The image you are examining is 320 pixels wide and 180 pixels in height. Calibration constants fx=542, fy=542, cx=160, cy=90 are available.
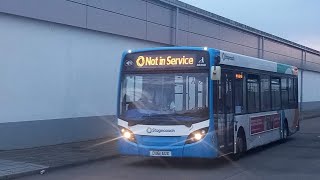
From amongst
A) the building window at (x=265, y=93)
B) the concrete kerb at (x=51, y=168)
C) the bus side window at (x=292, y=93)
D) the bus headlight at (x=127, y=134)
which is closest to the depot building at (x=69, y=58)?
the bus headlight at (x=127, y=134)

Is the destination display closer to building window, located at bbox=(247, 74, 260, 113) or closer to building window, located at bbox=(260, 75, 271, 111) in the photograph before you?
building window, located at bbox=(247, 74, 260, 113)

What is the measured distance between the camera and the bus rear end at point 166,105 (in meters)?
12.8

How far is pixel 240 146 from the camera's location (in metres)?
15.0

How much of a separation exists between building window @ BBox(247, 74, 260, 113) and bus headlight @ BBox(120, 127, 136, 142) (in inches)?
165

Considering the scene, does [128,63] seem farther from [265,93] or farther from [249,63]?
[265,93]

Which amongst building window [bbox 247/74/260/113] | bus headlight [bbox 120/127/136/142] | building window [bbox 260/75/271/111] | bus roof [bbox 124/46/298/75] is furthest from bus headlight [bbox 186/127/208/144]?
building window [bbox 260/75/271/111]

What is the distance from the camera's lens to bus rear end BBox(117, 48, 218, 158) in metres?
12.8

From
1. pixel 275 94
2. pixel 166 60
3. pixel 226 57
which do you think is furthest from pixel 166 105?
pixel 275 94

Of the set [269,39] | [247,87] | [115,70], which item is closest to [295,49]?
[269,39]

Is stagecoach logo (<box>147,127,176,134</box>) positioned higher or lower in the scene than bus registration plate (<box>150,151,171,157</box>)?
higher

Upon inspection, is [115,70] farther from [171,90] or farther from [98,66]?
[171,90]

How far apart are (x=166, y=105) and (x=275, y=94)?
269 inches

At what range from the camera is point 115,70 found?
22.0m

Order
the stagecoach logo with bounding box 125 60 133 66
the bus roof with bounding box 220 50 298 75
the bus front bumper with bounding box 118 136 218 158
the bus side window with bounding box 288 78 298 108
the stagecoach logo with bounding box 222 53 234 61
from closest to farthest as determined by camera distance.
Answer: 1. the bus front bumper with bounding box 118 136 218 158
2. the stagecoach logo with bounding box 125 60 133 66
3. the stagecoach logo with bounding box 222 53 234 61
4. the bus roof with bounding box 220 50 298 75
5. the bus side window with bounding box 288 78 298 108
